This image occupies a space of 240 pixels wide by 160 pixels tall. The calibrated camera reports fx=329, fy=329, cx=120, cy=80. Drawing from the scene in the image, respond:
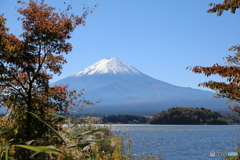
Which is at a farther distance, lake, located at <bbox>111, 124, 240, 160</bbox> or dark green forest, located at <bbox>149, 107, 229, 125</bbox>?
dark green forest, located at <bbox>149, 107, 229, 125</bbox>

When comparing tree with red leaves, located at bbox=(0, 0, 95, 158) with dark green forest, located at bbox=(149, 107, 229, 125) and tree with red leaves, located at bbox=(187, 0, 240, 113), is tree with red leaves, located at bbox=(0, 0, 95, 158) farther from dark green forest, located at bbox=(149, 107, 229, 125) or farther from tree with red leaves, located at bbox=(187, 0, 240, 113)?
dark green forest, located at bbox=(149, 107, 229, 125)

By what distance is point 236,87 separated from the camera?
12.1 m

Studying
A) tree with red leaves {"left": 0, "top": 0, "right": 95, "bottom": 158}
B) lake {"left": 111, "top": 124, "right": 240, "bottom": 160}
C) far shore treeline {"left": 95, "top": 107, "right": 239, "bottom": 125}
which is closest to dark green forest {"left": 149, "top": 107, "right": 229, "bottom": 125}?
far shore treeline {"left": 95, "top": 107, "right": 239, "bottom": 125}

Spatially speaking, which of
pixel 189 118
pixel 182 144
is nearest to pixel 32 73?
pixel 182 144

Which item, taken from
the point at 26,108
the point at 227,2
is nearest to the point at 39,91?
the point at 26,108

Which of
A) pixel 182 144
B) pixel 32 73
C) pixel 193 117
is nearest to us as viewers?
pixel 32 73

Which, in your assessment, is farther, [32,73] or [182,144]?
[182,144]

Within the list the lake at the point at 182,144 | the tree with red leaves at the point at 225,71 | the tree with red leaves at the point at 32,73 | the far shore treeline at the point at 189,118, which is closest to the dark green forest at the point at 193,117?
the far shore treeline at the point at 189,118

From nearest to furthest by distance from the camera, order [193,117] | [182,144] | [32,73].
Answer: [32,73]
[182,144]
[193,117]

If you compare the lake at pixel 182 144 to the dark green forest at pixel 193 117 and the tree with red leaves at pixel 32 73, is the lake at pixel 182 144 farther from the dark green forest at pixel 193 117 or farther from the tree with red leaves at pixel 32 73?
the dark green forest at pixel 193 117

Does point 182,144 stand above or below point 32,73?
below

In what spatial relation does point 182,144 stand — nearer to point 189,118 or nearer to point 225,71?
point 225,71

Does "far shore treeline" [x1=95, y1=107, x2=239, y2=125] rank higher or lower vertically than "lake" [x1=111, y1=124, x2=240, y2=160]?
higher

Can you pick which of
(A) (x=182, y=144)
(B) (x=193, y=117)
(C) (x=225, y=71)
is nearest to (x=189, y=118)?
(B) (x=193, y=117)
